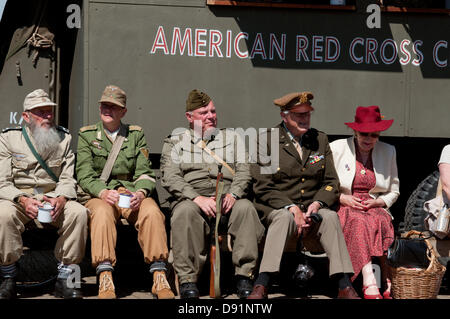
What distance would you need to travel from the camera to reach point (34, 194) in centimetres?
543

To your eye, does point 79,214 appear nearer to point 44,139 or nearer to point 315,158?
point 44,139

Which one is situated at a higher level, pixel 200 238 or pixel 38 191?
pixel 38 191

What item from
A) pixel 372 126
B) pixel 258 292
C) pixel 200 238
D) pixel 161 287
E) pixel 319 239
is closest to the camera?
pixel 258 292

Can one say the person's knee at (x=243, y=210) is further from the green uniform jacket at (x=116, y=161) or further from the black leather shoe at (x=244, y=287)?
the green uniform jacket at (x=116, y=161)

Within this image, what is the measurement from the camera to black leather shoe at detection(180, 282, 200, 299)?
496 centimetres

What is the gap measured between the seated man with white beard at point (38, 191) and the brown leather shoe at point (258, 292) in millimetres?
1284

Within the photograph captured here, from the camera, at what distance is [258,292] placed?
195 inches

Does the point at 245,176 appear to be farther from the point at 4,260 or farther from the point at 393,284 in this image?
the point at 4,260

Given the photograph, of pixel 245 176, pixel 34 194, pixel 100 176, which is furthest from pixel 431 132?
pixel 34 194

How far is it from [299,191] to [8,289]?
2346 millimetres

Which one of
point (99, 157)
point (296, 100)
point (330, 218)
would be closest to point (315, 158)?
point (296, 100)

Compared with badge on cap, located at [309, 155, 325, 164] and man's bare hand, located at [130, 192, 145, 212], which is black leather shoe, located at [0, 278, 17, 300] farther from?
badge on cap, located at [309, 155, 325, 164]
